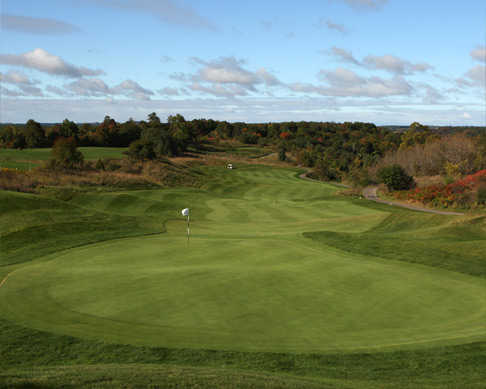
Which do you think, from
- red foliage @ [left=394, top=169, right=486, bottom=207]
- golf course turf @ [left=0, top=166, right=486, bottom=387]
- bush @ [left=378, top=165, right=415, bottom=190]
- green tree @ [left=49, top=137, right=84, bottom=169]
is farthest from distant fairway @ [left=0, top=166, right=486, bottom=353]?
bush @ [left=378, top=165, right=415, bottom=190]

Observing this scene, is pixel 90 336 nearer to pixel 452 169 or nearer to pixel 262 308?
pixel 262 308

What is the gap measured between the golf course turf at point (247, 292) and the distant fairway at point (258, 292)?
0.04 meters

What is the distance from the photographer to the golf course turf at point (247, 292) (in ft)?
26.2

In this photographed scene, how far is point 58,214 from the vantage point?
22.1 metres

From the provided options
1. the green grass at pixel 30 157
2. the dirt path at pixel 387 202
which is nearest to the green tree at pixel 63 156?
the green grass at pixel 30 157

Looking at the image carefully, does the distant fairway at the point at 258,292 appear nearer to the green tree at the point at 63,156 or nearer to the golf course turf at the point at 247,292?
the golf course turf at the point at 247,292

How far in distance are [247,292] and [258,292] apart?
0.27 metres

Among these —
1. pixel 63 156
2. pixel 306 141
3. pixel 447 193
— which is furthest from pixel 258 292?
pixel 306 141

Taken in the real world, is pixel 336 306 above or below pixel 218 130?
below

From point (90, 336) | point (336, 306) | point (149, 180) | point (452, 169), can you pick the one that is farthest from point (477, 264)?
point (452, 169)

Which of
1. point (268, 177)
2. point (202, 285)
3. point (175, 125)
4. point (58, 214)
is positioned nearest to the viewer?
point (202, 285)

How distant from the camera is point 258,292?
1046 centimetres

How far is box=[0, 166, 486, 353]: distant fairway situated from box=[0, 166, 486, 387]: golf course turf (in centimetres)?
4

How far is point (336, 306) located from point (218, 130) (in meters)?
133
